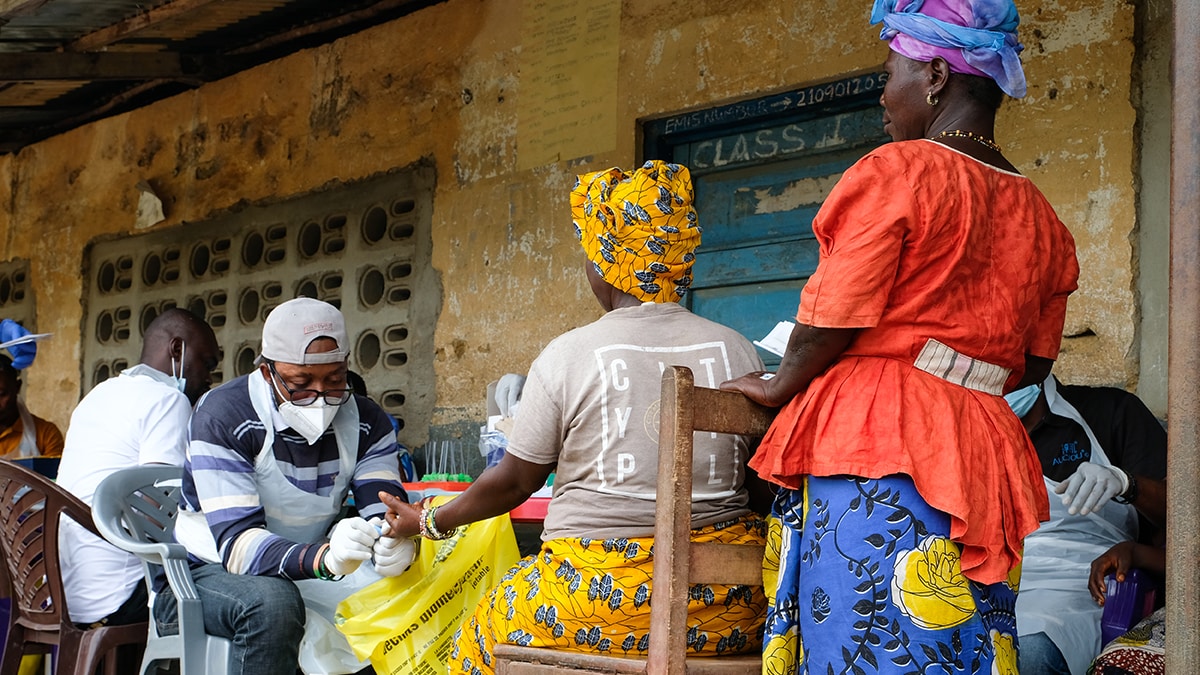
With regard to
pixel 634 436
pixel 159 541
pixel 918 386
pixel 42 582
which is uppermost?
pixel 918 386

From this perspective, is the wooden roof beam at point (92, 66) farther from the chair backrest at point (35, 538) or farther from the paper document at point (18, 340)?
the chair backrest at point (35, 538)

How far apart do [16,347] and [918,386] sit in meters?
4.57

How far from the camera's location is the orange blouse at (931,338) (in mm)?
1865

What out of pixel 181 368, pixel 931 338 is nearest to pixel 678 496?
pixel 931 338

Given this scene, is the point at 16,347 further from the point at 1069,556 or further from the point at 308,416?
the point at 1069,556

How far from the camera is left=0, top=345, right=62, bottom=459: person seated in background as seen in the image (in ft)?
17.8

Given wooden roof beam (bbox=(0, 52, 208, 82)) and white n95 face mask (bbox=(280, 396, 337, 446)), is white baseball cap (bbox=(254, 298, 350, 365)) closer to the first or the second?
white n95 face mask (bbox=(280, 396, 337, 446))

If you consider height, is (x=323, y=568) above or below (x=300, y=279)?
below

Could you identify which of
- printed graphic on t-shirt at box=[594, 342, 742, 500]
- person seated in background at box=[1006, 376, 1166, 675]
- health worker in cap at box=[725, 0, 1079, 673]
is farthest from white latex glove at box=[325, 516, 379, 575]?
person seated in background at box=[1006, 376, 1166, 675]

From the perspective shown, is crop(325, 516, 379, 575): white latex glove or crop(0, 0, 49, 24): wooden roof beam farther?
crop(0, 0, 49, 24): wooden roof beam

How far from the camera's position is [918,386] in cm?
192

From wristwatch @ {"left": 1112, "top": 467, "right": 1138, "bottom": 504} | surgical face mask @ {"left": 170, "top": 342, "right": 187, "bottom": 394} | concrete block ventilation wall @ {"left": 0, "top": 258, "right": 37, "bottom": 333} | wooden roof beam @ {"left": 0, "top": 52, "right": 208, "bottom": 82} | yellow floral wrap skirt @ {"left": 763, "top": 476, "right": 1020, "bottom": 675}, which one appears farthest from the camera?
concrete block ventilation wall @ {"left": 0, "top": 258, "right": 37, "bottom": 333}

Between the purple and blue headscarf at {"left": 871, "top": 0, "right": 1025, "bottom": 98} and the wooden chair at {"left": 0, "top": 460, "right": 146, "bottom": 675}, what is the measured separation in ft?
7.98

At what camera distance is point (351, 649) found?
3.04 m
